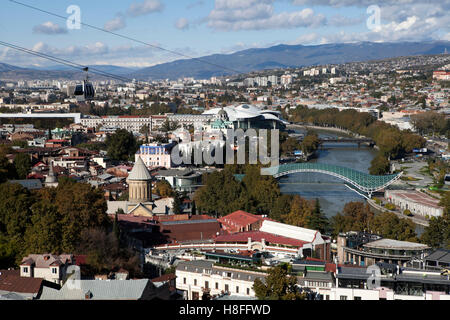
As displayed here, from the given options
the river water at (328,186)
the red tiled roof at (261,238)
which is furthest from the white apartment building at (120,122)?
the red tiled roof at (261,238)

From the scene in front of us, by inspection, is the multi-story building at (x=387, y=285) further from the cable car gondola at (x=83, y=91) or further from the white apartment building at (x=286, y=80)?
the white apartment building at (x=286, y=80)

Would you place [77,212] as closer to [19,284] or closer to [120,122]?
[19,284]

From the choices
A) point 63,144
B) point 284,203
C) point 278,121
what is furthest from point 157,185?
point 278,121

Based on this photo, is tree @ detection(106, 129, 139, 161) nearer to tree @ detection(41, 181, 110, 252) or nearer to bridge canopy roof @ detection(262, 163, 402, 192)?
bridge canopy roof @ detection(262, 163, 402, 192)

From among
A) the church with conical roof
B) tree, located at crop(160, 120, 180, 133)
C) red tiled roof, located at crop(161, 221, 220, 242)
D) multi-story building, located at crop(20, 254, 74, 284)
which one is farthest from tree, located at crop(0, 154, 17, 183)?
tree, located at crop(160, 120, 180, 133)

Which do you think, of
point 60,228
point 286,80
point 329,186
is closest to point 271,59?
point 286,80

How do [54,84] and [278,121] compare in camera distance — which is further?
[54,84]
